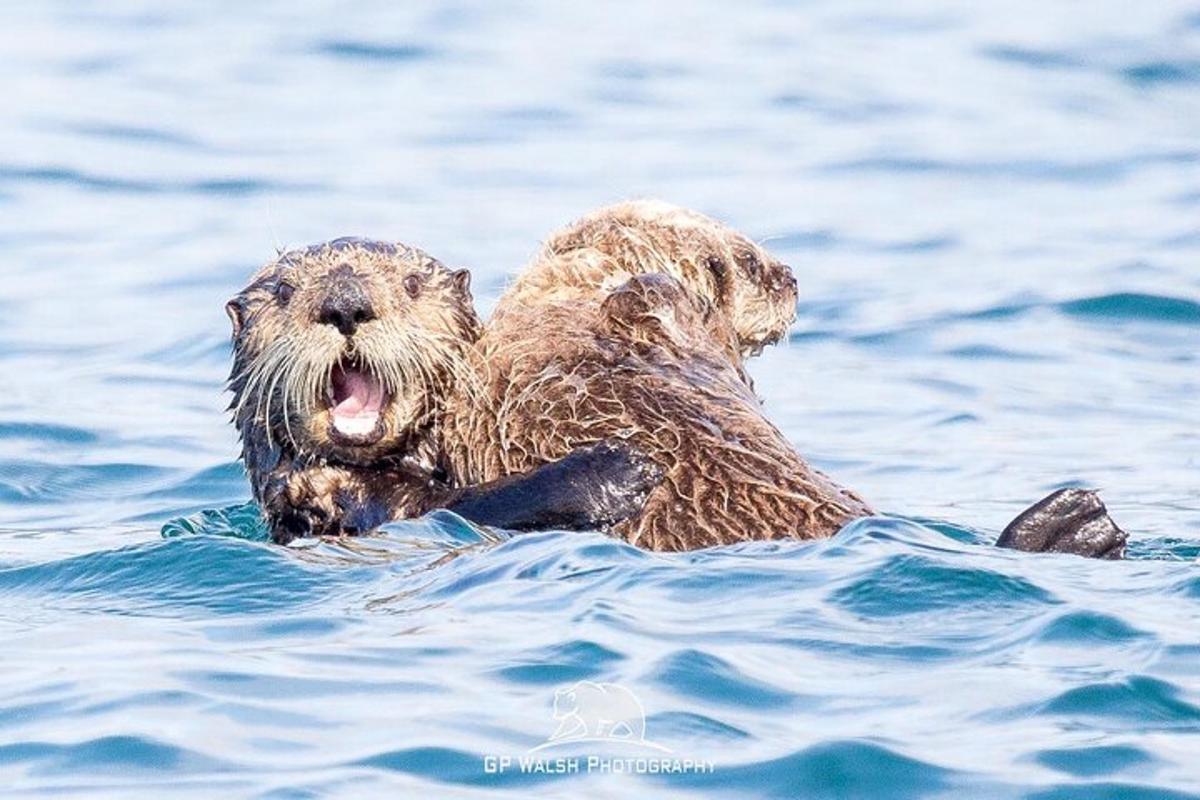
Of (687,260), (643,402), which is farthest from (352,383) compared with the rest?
(687,260)

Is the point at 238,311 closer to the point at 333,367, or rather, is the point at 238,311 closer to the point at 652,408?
the point at 333,367

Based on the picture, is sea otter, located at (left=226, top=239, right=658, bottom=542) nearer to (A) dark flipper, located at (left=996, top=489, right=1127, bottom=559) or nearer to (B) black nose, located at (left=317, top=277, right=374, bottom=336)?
(B) black nose, located at (left=317, top=277, right=374, bottom=336)

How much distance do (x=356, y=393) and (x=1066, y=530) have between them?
2299 mm

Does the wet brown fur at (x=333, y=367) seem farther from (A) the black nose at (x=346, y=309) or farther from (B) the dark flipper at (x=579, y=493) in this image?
(B) the dark flipper at (x=579, y=493)

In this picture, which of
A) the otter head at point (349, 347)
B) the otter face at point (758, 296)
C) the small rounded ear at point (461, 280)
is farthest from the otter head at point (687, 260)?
the otter head at point (349, 347)

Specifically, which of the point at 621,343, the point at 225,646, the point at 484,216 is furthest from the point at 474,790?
the point at 484,216

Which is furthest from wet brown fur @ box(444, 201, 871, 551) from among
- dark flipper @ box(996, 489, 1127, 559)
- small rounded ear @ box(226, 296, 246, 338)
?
small rounded ear @ box(226, 296, 246, 338)

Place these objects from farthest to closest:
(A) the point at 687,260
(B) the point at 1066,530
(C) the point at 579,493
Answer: (A) the point at 687,260
(C) the point at 579,493
(B) the point at 1066,530

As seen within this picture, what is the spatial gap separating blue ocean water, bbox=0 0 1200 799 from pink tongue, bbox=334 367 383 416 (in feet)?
1.51

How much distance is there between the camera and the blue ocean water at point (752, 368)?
5.37 m

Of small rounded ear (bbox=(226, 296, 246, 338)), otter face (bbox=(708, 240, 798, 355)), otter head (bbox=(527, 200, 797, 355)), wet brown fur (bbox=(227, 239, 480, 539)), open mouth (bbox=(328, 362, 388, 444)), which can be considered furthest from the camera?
otter face (bbox=(708, 240, 798, 355))

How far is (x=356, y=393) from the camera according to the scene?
7207mm

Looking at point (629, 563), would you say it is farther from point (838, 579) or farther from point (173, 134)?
point (173, 134)

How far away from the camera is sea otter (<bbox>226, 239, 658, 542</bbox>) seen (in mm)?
6938
